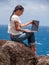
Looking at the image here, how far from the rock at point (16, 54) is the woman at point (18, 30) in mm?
660

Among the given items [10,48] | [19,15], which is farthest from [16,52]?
[19,15]

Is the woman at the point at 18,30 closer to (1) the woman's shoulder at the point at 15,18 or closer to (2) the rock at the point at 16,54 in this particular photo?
(1) the woman's shoulder at the point at 15,18

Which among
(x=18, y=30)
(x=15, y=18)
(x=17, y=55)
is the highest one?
(x=15, y=18)

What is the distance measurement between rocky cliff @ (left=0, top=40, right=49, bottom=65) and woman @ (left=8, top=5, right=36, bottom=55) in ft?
2.05

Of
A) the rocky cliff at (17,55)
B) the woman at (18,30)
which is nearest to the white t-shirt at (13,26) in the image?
the woman at (18,30)

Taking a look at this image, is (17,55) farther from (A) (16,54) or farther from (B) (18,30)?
(B) (18,30)

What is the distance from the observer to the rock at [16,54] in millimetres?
12258

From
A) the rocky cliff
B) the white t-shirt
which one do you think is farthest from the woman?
the rocky cliff

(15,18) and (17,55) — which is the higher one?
(15,18)

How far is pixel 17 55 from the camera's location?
12414 mm

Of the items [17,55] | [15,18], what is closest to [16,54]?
[17,55]

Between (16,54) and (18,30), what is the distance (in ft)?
4.43

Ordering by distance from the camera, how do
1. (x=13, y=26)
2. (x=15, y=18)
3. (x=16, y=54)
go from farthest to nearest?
(x=13, y=26) < (x=15, y=18) < (x=16, y=54)

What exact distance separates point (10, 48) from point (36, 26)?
1.85 metres
